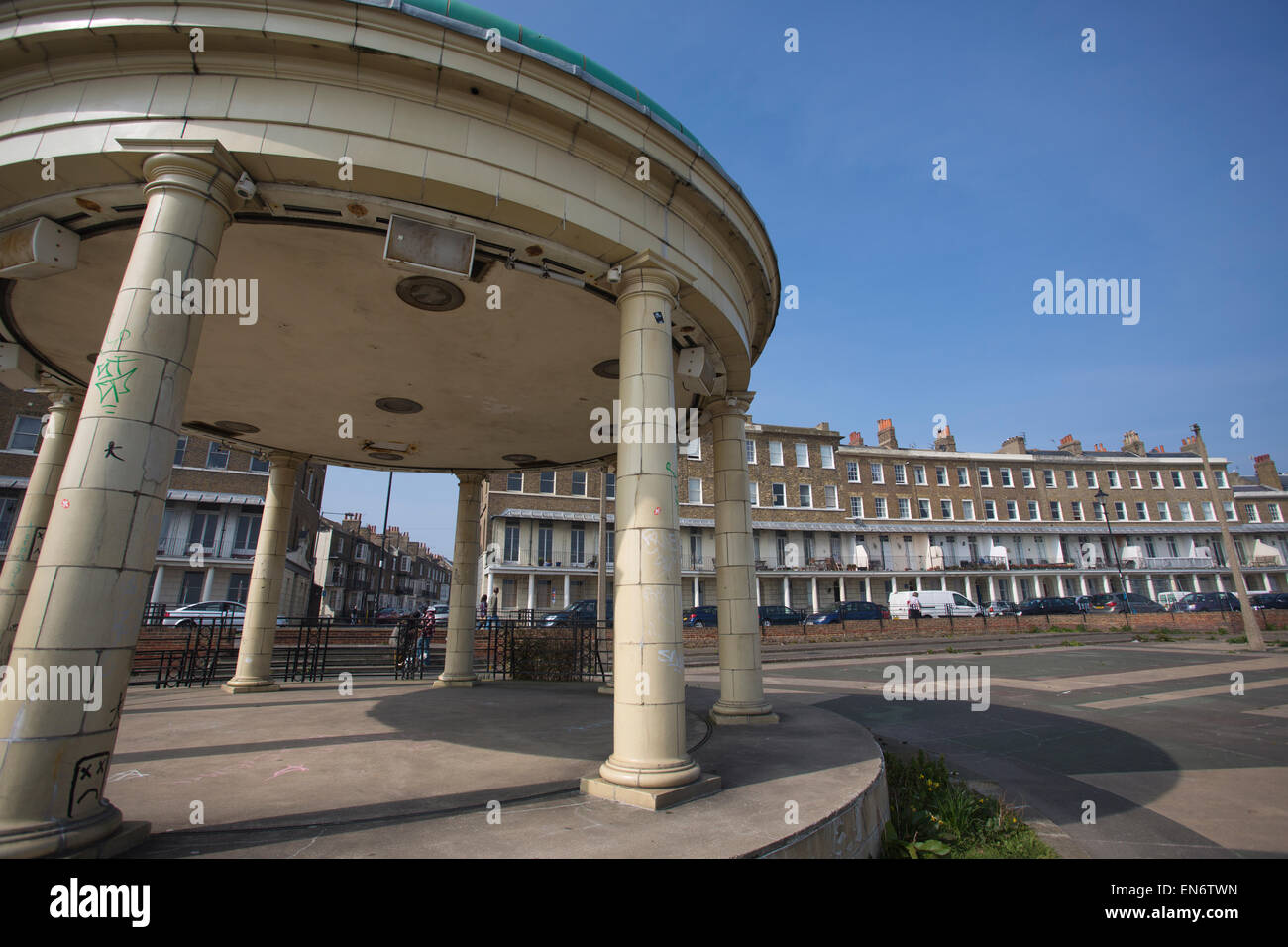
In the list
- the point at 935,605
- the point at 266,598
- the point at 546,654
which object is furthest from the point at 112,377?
the point at 935,605

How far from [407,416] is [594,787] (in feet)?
28.8

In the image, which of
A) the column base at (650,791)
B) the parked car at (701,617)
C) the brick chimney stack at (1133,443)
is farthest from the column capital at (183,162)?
the brick chimney stack at (1133,443)

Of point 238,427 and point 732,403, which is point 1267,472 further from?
point 238,427

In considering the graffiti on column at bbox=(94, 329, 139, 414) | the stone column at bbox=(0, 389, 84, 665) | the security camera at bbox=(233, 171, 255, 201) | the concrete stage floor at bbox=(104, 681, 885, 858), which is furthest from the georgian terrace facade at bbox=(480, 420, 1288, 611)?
the graffiti on column at bbox=(94, 329, 139, 414)

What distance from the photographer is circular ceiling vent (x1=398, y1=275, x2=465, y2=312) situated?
23.2 ft

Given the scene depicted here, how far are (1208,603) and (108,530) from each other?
56.6m

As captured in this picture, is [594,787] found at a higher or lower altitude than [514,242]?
lower

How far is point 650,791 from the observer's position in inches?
183

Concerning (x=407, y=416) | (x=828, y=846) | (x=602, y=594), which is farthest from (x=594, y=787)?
(x=602, y=594)

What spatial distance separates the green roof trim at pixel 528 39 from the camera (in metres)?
4.99

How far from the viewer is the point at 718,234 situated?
7.16m

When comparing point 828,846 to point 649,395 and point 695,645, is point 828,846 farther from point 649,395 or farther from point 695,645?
point 695,645

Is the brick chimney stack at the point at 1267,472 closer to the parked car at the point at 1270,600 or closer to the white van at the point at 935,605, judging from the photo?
the parked car at the point at 1270,600
